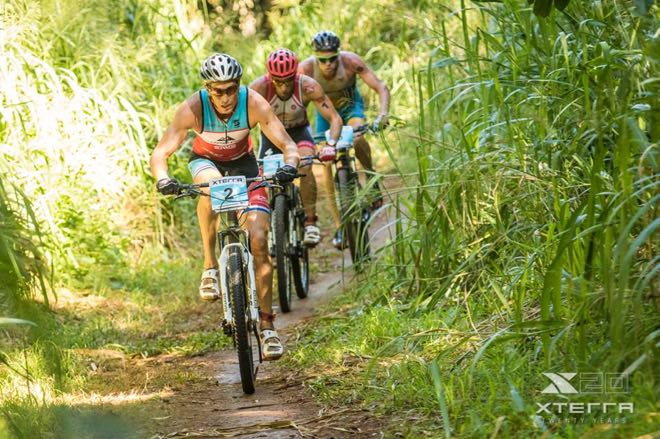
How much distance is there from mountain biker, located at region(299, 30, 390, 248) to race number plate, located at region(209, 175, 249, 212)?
128 inches

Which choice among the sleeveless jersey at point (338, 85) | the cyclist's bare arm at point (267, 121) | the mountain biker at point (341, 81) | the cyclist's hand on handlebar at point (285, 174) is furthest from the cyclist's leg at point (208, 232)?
the sleeveless jersey at point (338, 85)

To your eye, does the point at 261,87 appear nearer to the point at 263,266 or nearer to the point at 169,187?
the point at 263,266

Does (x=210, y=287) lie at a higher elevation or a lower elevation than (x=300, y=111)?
lower

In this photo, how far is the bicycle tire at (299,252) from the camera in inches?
318

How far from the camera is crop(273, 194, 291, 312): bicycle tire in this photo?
25.0ft

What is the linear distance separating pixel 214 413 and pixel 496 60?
98.9 inches

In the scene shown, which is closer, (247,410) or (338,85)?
(247,410)

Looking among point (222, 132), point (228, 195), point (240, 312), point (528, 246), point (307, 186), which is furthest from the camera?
point (307, 186)

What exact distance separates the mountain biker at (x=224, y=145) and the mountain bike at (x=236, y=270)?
0.19 metres

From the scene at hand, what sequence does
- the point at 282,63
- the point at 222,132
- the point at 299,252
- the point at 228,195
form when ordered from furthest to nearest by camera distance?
the point at 299,252 < the point at 282,63 < the point at 222,132 < the point at 228,195

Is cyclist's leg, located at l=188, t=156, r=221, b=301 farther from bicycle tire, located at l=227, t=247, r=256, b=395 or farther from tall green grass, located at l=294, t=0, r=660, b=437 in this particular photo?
tall green grass, located at l=294, t=0, r=660, b=437

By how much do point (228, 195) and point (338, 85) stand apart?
3.95 metres

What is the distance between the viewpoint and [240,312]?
545cm

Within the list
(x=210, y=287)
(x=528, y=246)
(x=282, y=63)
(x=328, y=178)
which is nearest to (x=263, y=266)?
(x=210, y=287)
